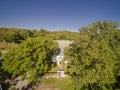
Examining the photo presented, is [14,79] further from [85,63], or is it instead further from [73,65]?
[85,63]

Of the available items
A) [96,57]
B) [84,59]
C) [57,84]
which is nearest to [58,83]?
[57,84]

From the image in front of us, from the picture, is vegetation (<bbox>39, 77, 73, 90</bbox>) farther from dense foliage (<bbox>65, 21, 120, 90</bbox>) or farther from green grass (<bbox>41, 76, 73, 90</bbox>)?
dense foliage (<bbox>65, 21, 120, 90</bbox>)

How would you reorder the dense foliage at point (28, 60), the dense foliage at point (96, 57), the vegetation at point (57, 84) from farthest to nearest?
the vegetation at point (57, 84), the dense foliage at point (28, 60), the dense foliage at point (96, 57)

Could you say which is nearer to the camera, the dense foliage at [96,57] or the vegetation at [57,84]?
the dense foliage at [96,57]

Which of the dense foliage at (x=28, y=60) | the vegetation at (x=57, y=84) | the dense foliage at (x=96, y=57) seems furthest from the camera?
the vegetation at (x=57, y=84)

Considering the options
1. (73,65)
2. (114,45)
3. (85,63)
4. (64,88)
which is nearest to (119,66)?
(114,45)

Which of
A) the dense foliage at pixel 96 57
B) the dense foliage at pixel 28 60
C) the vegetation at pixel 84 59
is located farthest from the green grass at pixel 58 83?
the dense foliage at pixel 96 57

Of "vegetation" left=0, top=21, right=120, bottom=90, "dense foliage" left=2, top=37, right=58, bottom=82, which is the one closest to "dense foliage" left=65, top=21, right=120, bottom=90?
"vegetation" left=0, top=21, right=120, bottom=90

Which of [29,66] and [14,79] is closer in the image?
[29,66]

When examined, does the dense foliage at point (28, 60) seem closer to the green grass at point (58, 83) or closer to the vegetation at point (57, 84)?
the vegetation at point (57, 84)
